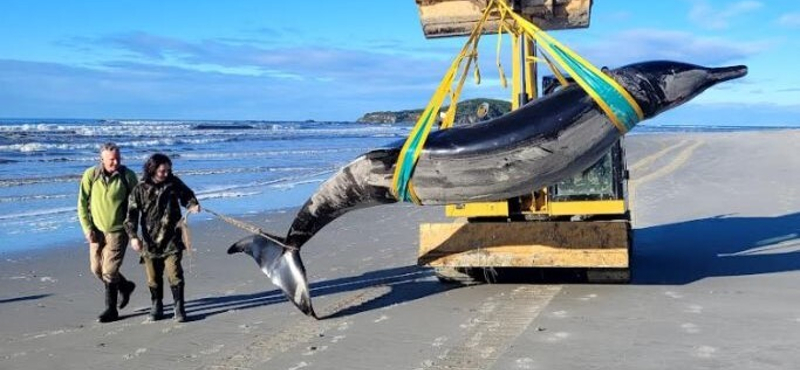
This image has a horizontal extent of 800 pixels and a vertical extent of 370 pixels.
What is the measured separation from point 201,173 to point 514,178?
2090 cm

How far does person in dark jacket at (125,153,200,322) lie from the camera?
777 centimetres

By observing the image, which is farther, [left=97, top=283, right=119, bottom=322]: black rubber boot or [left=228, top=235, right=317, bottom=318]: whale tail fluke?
[left=97, top=283, right=119, bottom=322]: black rubber boot

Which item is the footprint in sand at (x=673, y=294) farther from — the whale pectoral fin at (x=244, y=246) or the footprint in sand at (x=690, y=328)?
the whale pectoral fin at (x=244, y=246)

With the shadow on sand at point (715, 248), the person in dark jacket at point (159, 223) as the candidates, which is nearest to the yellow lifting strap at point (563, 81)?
the person in dark jacket at point (159, 223)

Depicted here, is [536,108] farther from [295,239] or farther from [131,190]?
[131,190]

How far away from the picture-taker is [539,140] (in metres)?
6.43

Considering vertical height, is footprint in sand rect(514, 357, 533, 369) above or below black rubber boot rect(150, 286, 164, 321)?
below

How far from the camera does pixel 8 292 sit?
30.5 feet

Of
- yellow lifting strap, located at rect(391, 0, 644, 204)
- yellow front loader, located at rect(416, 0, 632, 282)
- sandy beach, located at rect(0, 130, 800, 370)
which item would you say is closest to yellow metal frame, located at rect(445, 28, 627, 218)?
yellow front loader, located at rect(416, 0, 632, 282)

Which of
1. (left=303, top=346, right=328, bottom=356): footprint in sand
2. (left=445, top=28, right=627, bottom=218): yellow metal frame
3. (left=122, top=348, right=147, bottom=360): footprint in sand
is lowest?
(left=303, top=346, right=328, bottom=356): footprint in sand

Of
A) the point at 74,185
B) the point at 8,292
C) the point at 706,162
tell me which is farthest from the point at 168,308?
the point at 706,162

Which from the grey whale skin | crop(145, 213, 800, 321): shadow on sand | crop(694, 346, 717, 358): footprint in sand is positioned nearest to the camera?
crop(694, 346, 717, 358): footprint in sand

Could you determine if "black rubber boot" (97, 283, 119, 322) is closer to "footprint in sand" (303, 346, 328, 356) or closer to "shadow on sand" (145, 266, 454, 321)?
"shadow on sand" (145, 266, 454, 321)

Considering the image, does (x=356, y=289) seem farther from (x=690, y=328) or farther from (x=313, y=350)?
(x=690, y=328)
